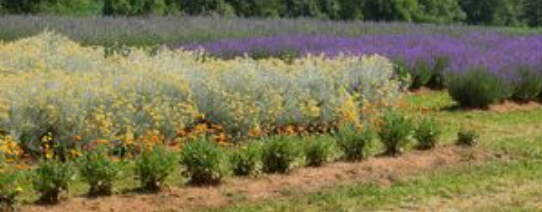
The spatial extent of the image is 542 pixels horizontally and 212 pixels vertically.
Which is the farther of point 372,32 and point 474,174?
point 372,32

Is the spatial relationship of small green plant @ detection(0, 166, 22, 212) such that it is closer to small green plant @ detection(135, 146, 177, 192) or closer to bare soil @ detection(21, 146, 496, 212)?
bare soil @ detection(21, 146, 496, 212)

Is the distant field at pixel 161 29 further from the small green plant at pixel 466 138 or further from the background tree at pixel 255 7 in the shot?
the background tree at pixel 255 7

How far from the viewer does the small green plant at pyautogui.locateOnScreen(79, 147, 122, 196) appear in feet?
24.2

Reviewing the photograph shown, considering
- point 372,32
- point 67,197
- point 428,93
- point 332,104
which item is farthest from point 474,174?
point 372,32

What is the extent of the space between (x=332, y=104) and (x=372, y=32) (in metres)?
15.8

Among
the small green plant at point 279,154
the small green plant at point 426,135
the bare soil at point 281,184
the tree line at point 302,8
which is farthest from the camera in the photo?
the tree line at point 302,8

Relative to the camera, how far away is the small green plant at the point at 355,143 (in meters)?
9.09

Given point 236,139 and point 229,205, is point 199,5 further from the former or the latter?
point 229,205

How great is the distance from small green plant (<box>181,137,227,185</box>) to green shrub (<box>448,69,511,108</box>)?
752 centimetres

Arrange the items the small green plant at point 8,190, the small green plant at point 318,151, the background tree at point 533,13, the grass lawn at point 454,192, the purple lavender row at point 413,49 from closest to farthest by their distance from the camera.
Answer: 1. the small green plant at point 8,190
2. the grass lawn at point 454,192
3. the small green plant at point 318,151
4. the purple lavender row at point 413,49
5. the background tree at point 533,13

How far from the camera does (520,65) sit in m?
16.2

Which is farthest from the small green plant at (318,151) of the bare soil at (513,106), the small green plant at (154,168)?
the bare soil at (513,106)

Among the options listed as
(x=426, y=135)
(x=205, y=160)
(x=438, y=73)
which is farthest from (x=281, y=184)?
(x=438, y=73)

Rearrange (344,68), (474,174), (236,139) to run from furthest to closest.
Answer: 1. (344,68)
2. (236,139)
3. (474,174)
